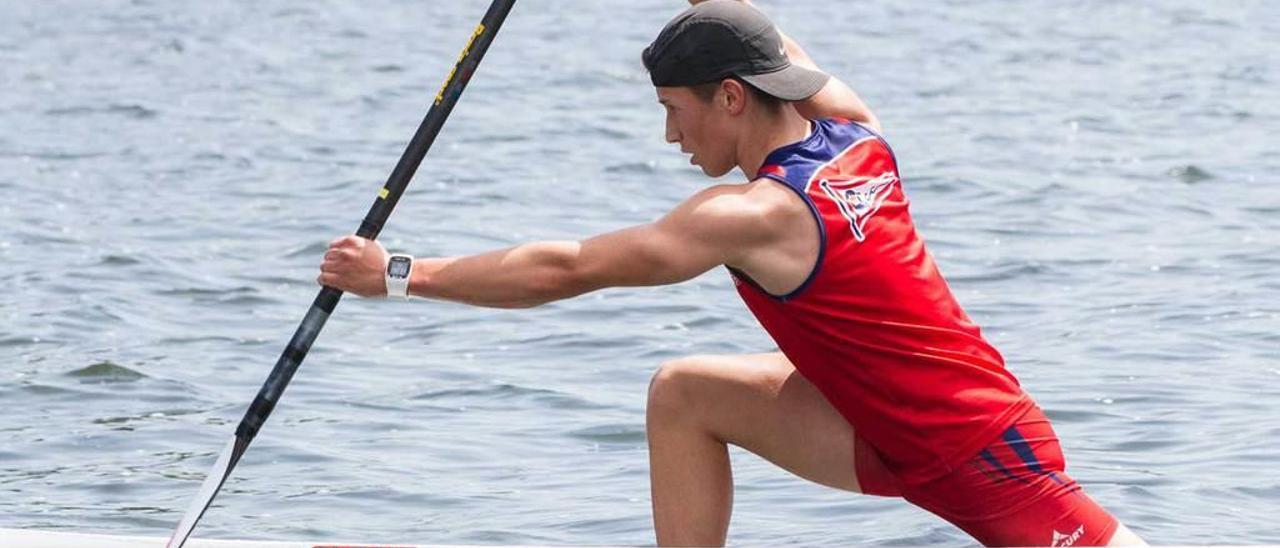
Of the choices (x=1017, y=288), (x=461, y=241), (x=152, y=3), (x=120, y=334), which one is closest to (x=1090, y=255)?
(x=1017, y=288)

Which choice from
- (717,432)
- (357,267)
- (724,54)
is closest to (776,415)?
(717,432)

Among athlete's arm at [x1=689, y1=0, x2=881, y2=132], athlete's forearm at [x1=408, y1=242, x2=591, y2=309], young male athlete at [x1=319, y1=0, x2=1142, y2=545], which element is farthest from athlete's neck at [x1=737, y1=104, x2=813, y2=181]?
athlete's arm at [x1=689, y1=0, x2=881, y2=132]

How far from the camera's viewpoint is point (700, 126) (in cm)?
531

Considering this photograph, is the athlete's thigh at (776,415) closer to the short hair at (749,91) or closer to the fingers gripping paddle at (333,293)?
the short hair at (749,91)

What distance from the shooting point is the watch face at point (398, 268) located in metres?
5.31

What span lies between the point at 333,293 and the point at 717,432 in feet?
3.35

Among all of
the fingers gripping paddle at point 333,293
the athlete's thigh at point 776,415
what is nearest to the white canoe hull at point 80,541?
the fingers gripping paddle at point 333,293

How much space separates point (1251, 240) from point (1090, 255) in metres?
1.16

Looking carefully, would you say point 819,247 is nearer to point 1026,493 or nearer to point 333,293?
point 1026,493

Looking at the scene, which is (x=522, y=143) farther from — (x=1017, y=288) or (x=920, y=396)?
(x=920, y=396)

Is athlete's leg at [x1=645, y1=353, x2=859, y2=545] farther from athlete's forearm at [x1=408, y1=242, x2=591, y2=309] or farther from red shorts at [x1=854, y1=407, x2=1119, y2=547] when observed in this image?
athlete's forearm at [x1=408, y1=242, x2=591, y2=309]

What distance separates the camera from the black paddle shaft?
18.9 ft

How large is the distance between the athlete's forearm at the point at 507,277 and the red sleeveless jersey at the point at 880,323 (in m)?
0.40

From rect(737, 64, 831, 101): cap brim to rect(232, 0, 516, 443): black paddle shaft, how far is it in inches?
37.5
